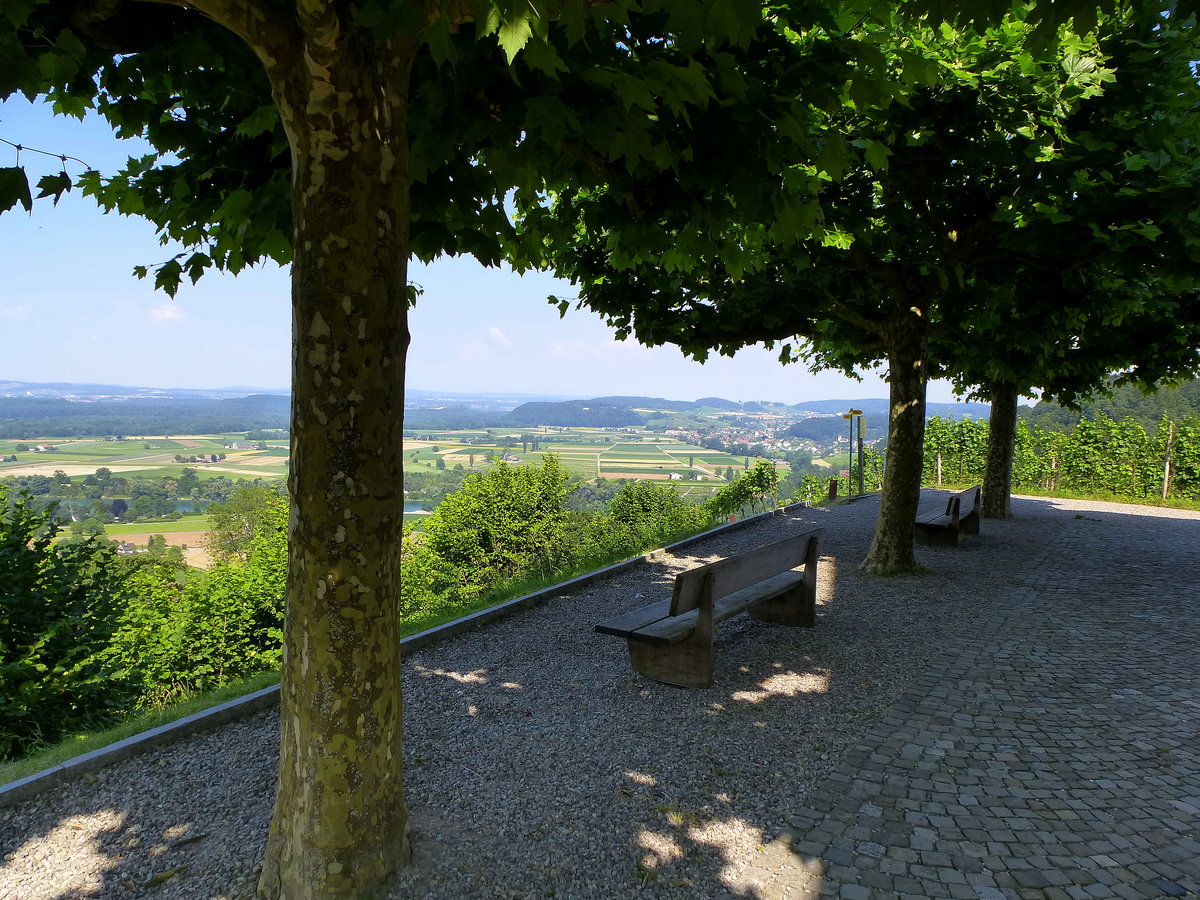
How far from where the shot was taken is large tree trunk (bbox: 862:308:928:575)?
29.6 feet

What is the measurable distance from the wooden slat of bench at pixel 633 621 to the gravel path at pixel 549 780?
0.50 m

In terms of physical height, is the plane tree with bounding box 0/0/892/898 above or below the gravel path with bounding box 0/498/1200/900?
above

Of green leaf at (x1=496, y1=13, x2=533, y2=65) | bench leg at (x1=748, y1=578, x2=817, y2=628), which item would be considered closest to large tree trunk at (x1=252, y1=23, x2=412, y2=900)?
green leaf at (x1=496, y1=13, x2=533, y2=65)

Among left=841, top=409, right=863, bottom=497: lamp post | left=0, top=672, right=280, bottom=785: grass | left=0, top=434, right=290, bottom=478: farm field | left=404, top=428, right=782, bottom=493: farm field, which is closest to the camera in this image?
left=0, top=672, right=280, bottom=785: grass

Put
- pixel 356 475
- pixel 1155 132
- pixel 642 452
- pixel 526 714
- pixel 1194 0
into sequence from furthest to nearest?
pixel 642 452
pixel 1155 132
pixel 526 714
pixel 356 475
pixel 1194 0

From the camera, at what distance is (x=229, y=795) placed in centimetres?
384

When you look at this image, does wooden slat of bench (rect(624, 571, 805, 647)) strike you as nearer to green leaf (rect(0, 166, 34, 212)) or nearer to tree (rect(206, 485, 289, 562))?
green leaf (rect(0, 166, 34, 212))

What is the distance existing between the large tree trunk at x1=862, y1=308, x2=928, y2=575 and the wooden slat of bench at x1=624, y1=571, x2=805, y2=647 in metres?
2.77

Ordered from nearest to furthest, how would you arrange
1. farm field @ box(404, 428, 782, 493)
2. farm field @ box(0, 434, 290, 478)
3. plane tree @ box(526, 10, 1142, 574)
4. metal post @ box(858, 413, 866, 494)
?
1. plane tree @ box(526, 10, 1142, 574)
2. metal post @ box(858, 413, 866, 494)
3. farm field @ box(404, 428, 782, 493)
4. farm field @ box(0, 434, 290, 478)

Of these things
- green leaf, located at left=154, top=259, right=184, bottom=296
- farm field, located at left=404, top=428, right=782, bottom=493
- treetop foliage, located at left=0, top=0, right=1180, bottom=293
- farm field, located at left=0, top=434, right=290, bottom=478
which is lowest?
farm field, located at left=0, top=434, right=290, bottom=478

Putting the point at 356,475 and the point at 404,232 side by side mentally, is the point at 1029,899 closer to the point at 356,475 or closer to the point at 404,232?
the point at 356,475

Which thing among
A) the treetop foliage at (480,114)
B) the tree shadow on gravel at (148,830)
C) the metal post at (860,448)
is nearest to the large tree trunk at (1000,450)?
the metal post at (860,448)

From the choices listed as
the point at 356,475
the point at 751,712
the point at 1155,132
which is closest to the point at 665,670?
the point at 751,712

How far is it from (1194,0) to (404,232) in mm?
2770
